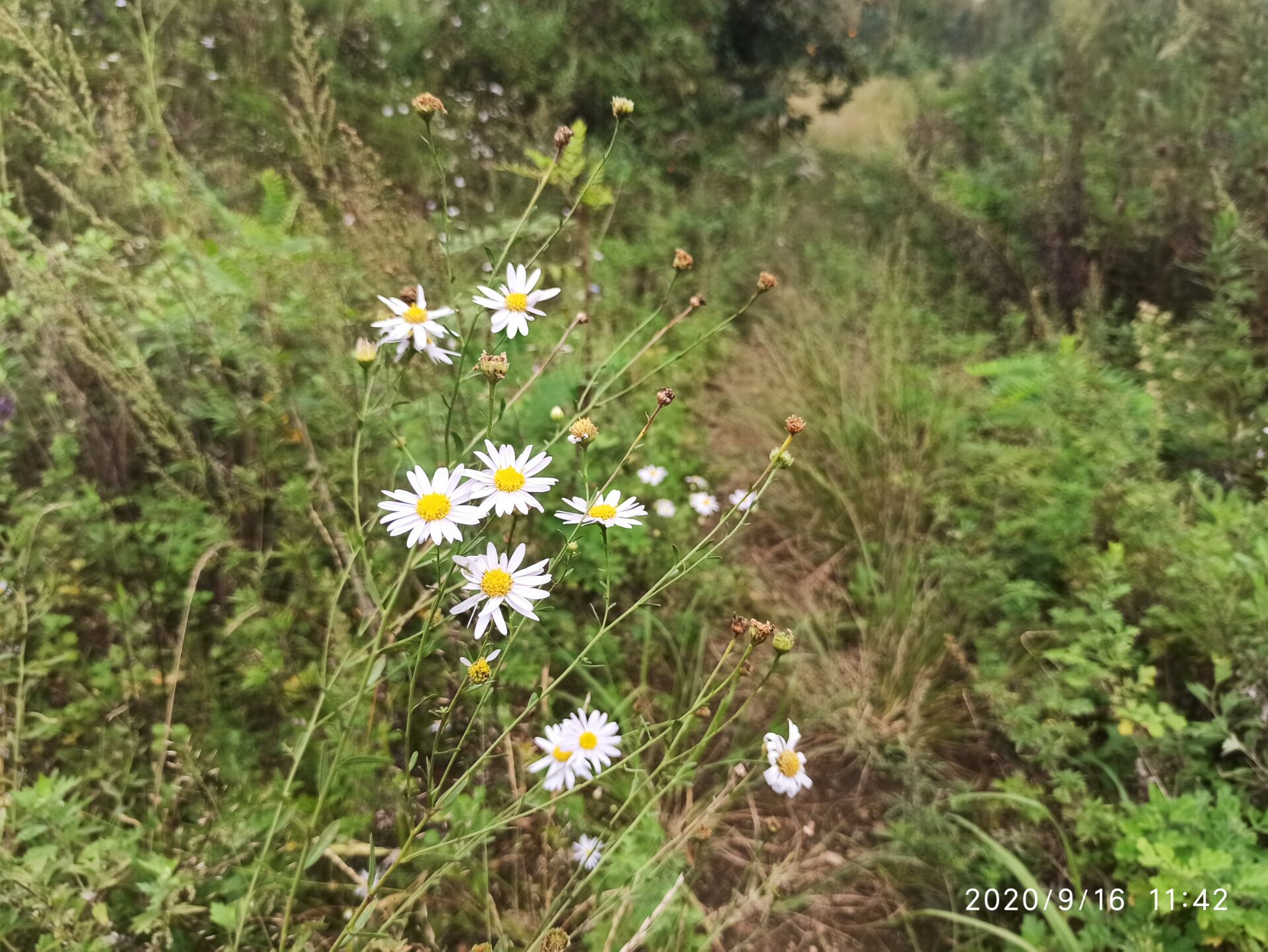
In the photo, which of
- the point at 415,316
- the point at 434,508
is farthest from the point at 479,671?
the point at 415,316

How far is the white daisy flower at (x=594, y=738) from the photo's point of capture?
3.63 feet

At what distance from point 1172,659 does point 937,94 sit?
18.6 feet

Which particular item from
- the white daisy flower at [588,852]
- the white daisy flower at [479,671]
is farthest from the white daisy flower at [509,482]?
the white daisy flower at [588,852]

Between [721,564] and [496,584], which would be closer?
[496,584]

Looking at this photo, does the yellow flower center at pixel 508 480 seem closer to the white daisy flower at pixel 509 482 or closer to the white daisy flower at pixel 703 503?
the white daisy flower at pixel 509 482

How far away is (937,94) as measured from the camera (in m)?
5.97

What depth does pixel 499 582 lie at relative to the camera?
3.05 feet

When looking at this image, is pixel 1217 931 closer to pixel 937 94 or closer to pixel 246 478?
pixel 246 478

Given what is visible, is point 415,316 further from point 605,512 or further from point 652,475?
point 652,475

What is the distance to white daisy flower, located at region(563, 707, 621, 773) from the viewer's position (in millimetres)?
1105

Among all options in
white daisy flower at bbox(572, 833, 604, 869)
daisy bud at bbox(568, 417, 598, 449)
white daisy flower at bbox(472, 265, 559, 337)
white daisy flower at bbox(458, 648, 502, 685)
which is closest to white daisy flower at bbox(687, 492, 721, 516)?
white daisy flower at bbox(572, 833, 604, 869)

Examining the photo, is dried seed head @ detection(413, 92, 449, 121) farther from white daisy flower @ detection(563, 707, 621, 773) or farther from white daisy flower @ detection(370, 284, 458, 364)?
white daisy flower @ detection(563, 707, 621, 773)

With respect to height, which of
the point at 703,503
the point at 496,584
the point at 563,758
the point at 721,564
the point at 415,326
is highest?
the point at 703,503

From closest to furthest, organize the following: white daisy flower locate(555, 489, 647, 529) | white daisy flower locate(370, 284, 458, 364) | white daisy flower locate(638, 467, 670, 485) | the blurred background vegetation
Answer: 1. white daisy flower locate(555, 489, 647, 529)
2. white daisy flower locate(370, 284, 458, 364)
3. the blurred background vegetation
4. white daisy flower locate(638, 467, 670, 485)
